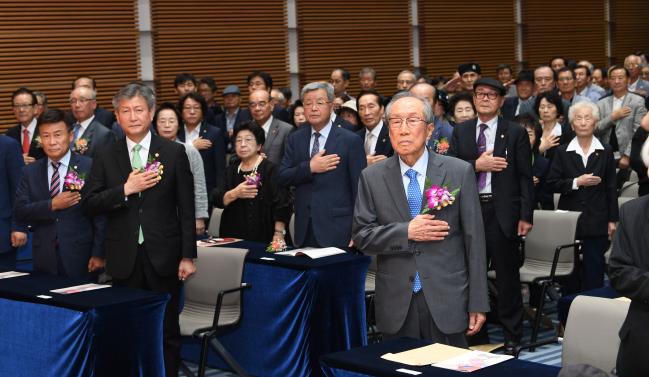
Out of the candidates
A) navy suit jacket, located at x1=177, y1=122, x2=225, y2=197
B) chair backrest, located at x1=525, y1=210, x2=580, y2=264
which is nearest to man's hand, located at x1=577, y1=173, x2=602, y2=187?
chair backrest, located at x1=525, y1=210, x2=580, y2=264

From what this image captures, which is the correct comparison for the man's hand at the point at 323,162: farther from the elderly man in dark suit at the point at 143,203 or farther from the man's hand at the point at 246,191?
the elderly man in dark suit at the point at 143,203

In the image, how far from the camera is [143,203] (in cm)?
554

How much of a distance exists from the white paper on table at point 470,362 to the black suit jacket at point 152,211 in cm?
220

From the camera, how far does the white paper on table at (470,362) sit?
12.1ft

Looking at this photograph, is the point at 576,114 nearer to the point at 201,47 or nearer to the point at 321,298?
the point at 321,298

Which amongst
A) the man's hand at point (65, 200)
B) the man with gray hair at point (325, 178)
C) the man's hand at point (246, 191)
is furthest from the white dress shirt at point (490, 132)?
the man's hand at point (65, 200)

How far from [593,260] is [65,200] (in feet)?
13.6

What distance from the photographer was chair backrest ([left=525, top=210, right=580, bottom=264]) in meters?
7.47

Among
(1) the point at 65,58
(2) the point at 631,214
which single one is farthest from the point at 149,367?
(1) the point at 65,58

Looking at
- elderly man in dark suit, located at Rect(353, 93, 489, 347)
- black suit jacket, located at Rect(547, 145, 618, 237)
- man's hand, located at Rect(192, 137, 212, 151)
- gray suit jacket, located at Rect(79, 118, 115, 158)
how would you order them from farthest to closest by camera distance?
1. man's hand, located at Rect(192, 137, 212, 151)
2. gray suit jacket, located at Rect(79, 118, 115, 158)
3. black suit jacket, located at Rect(547, 145, 618, 237)
4. elderly man in dark suit, located at Rect(353, 93, 489, 347)

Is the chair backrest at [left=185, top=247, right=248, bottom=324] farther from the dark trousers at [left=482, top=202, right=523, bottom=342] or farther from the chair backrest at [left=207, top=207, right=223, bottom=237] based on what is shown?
the chair backrest at [left=207, top=207, right=223, bottom=237]

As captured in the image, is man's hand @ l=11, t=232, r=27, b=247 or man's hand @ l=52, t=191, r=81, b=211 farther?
man's hand @ l=11, t=232, r=27, b=247

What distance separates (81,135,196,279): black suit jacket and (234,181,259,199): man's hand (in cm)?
161

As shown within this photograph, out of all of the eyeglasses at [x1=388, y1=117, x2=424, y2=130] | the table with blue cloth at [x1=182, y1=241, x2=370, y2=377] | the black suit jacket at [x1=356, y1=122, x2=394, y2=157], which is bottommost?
the table with blue cloth at [x1=182, y1=241, x2=370, y2=377]
